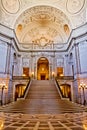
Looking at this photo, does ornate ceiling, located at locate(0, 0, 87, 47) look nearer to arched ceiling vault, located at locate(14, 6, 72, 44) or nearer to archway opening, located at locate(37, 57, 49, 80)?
arched ceiling vault, located at locate(14, 6, 72, 44)

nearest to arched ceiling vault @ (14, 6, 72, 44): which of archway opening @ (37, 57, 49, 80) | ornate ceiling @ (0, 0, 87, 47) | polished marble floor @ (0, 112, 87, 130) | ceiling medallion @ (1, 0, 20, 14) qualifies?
ornate ceiling @ (0, 0, 87, 47)

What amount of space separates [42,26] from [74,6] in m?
6.96

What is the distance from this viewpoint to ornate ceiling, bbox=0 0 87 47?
18384 millimetres

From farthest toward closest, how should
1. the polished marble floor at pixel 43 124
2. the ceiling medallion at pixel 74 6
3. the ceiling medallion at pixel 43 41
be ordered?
the ceiling medallion at pixel 43 41, the ceiling medallion at pixel 74 6, the polished marble floor at pixel 43 124

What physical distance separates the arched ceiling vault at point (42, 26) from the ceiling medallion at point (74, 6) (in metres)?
1.18

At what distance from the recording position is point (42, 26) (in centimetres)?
2380

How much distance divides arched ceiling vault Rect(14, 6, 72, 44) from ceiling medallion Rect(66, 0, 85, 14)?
3.88ft

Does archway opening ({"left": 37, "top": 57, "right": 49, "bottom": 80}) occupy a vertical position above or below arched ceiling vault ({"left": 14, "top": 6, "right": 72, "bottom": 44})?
below

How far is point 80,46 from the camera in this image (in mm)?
17750

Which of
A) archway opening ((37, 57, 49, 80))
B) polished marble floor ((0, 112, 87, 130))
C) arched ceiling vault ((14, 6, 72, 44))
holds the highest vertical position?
arched ceiling vault ((14, 6, 72, 44))

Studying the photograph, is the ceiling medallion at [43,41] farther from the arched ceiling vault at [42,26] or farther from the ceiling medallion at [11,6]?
the ceiling medallion at [11,6]

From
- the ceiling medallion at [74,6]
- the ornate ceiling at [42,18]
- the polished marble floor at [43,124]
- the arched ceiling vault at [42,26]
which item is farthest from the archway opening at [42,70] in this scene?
the polished marble floor at [43,124]

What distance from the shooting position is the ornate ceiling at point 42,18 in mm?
18384

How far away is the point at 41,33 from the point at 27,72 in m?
7.47
